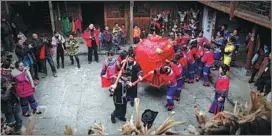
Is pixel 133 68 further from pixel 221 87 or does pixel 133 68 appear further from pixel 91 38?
pixel 91 38

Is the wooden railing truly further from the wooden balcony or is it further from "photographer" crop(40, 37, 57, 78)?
"photographer" crop(40, 37, 57, 78)

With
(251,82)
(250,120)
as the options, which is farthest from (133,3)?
(250,120)

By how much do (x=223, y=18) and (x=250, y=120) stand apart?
12.2m

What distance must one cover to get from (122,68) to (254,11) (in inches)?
233

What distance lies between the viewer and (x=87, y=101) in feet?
31.7

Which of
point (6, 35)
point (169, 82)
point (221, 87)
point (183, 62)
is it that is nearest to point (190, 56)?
point (183, 62)

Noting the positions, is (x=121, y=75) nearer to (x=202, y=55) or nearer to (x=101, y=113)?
(x=101, y=113)

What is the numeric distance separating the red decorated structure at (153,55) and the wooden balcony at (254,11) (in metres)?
3.14

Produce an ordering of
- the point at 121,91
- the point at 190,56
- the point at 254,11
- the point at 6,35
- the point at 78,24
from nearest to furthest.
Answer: the point at 121,91
the point at 190,56
the point at 254,11
the point at 6,35
the point at 78,24

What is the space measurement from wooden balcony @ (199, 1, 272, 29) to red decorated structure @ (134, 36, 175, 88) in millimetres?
3135

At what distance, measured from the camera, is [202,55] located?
10344 millimetres

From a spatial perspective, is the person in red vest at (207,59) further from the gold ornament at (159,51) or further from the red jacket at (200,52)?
the gold ornament at (159,51)

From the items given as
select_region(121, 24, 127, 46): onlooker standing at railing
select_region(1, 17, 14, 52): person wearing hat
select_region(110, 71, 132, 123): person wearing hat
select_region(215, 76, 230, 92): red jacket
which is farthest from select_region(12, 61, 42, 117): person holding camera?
select_region(121, 24, 127, 46): onlooker standing at railing

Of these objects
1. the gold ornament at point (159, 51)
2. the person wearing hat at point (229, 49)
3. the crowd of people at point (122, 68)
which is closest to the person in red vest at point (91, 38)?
the crowd of people at point (122, 68)
